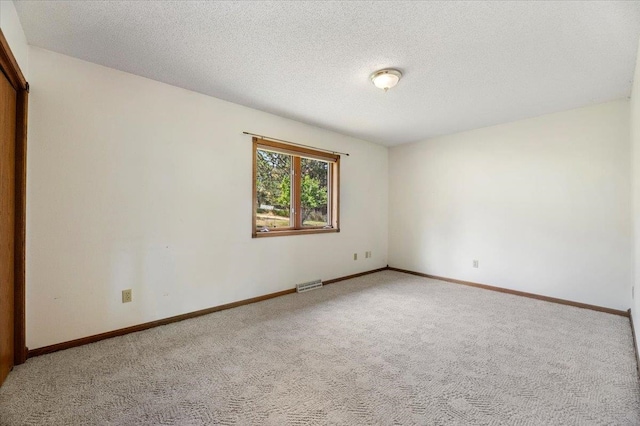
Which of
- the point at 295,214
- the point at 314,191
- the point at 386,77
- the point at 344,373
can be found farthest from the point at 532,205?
the point at 344,373

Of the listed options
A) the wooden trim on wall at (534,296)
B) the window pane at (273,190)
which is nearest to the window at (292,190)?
the window pane at (273,190)

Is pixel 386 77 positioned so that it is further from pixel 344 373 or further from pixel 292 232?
pixel 344 373

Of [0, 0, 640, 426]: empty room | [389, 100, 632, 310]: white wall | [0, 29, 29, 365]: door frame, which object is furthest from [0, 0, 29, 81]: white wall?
[389, 100, 632, 310]: white wall

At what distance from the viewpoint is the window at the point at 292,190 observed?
3.58 metres

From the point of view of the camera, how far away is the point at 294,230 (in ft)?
12.8

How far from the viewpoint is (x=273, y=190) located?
373 cm

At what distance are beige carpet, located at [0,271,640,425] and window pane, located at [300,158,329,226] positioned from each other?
156 centimetres

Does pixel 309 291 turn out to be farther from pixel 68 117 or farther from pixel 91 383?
pixel 68 117

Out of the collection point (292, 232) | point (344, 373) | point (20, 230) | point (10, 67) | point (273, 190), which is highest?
point (10, 67)

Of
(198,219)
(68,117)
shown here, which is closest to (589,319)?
(198,219)

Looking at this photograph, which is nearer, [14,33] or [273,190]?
[14,33]

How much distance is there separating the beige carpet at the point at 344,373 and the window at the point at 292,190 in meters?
1.22

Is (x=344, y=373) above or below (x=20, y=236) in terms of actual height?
below

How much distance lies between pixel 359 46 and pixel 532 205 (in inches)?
122
